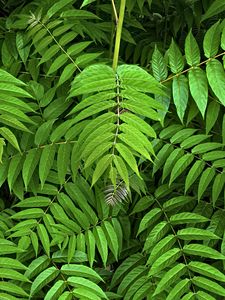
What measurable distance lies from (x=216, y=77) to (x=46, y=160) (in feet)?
1.98

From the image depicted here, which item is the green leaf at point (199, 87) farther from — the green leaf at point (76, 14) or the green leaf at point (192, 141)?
the green leaf at point (76, 14)

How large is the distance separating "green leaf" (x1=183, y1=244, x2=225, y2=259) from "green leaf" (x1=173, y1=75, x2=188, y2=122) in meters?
0.41

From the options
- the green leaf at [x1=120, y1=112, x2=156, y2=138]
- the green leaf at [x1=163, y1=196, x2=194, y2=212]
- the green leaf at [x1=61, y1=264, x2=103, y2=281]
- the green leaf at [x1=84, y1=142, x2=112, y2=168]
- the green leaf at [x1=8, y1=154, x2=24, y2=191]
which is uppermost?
the green leaf at [x1=8, y1=154, x2=24, y2=191]

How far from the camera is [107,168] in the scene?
171cm

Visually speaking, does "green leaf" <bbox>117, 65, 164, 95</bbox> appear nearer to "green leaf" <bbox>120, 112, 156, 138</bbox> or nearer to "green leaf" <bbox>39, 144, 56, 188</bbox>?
"green leaf" <bbox>120, 112, 156, 138</bbox>

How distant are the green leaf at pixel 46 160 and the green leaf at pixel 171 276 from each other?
486mm

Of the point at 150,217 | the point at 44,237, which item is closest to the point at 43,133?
the point at 44,237

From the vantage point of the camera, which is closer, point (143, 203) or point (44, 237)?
point (44, 237)

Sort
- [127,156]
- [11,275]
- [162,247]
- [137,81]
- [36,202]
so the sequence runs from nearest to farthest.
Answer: [127,156]
[137,81]
[11,275]
[162,247]
[36,202]

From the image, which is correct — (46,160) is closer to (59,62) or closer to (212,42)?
(59,62)

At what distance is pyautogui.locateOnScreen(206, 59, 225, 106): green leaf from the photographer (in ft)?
5.96

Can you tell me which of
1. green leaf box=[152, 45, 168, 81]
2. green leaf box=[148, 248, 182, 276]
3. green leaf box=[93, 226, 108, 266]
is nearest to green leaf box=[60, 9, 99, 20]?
green leaf box=[152, 45, 168, 81]

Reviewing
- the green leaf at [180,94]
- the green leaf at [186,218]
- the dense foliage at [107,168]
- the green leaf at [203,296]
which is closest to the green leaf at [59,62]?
the dense foliage at [107,168]

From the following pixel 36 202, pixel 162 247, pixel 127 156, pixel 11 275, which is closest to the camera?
pixel 127 156
